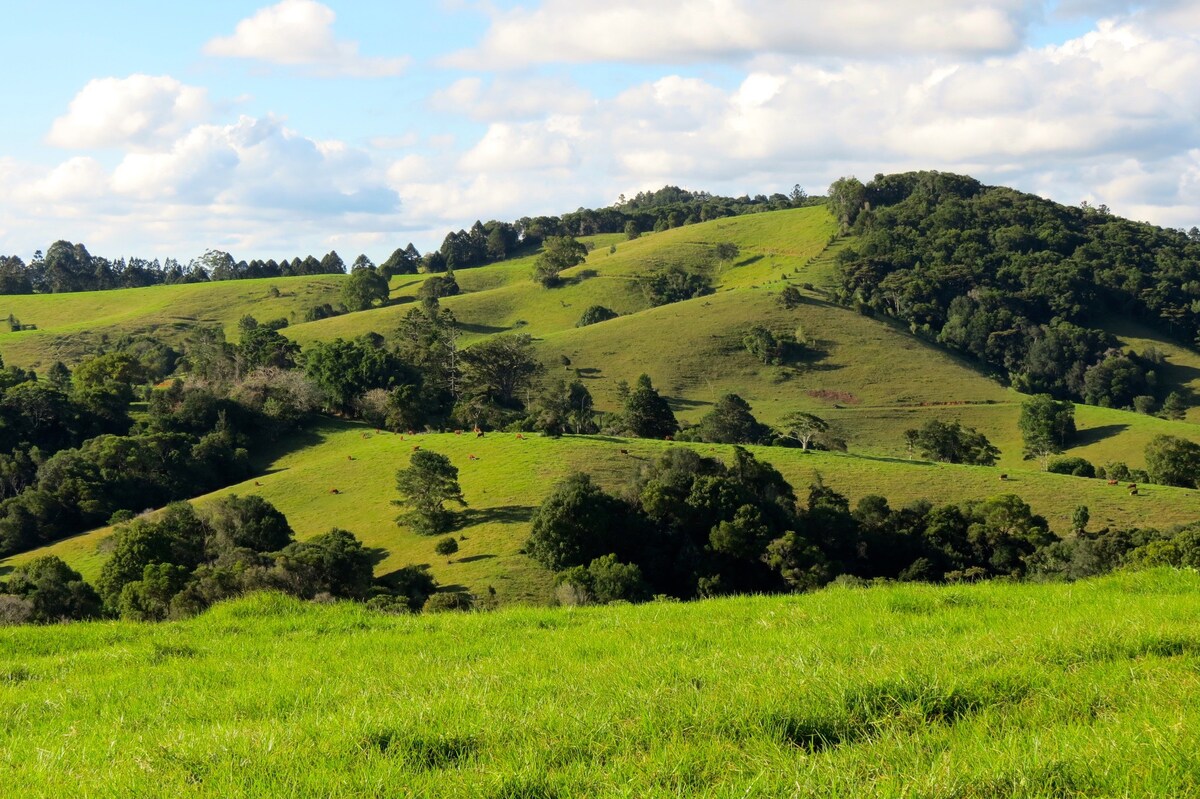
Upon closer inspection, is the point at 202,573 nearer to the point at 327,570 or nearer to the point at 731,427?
the point at 327,570

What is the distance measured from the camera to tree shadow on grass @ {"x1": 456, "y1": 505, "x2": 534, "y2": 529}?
55219mm

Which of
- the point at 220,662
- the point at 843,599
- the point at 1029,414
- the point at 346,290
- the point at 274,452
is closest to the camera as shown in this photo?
the point at 220,662

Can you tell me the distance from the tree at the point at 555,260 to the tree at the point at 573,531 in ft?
374

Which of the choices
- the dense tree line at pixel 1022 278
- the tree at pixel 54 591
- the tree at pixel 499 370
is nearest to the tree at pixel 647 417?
the tree at pixel 499 370

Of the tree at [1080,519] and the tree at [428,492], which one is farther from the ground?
the tree at [428,492]

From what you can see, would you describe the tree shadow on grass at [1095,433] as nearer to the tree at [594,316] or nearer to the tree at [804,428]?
the tree at [804,428]

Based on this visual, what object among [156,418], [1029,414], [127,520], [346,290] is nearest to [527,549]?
[127,520]

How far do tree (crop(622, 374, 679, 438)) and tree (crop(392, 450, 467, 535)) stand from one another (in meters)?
28.2

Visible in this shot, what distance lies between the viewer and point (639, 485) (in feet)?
184

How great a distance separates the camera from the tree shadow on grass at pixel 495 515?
55219 mm

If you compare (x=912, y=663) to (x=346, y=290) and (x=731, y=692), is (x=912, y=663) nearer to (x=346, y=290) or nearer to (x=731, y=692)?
(x=731, y=692)

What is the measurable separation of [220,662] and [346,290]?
155996 mm

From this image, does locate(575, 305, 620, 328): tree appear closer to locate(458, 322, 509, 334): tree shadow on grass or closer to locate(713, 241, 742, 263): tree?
locate(458, 322, 509, 334): tree shadow on grass

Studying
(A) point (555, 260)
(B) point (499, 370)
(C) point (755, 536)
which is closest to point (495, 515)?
(C) point (755, 536)
